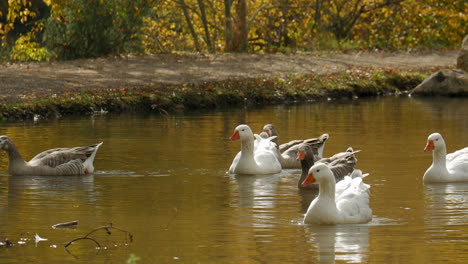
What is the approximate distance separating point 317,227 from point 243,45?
83.7 ft

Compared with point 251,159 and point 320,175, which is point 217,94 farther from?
point 320,175

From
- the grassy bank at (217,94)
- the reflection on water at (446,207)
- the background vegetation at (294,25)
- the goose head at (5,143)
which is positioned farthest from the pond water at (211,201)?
the background vegetation at (294,25)

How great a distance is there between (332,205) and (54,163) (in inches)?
217

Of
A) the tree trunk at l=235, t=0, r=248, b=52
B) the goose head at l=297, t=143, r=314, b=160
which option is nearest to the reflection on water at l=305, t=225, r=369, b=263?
the goose head at l=297, t=143, r=314, b=160

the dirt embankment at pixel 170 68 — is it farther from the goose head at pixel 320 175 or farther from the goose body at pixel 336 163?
the goose head at pixel 320 175

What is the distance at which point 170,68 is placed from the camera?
99.7ft

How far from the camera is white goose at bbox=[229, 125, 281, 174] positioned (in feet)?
50.4

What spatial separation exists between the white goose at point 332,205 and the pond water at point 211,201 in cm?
13

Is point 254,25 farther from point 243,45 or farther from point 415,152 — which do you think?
point 415,152

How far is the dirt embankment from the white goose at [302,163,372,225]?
1378cm

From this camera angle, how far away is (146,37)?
120 ft

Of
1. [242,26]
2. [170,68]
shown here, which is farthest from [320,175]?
[242,26]

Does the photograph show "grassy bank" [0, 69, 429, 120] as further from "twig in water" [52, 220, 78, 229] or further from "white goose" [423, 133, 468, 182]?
"twig in water" [52, 220, 78, 229]

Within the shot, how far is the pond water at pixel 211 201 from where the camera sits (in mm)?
9891
